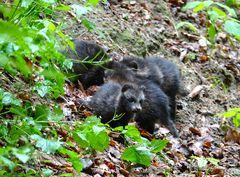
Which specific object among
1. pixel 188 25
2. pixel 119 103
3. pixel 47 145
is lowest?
pixel 188 25

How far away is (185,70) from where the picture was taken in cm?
1059

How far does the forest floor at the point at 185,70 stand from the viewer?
7.23 meters

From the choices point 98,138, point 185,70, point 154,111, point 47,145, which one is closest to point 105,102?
point 154,111

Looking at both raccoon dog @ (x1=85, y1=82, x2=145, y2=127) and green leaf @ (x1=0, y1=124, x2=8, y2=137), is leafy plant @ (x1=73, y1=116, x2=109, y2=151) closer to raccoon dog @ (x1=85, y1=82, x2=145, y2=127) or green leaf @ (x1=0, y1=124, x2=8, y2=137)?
green leaf @ (x1=0, y1=124, x2=8, y2=137)

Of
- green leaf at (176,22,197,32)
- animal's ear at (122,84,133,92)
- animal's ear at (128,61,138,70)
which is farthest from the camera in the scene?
green leaf at (176,22,197,32)

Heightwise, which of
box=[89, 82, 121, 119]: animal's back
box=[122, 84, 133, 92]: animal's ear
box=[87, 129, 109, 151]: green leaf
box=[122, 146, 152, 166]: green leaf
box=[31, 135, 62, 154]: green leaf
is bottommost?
box=[89, 82, 121, 119]: animal's back

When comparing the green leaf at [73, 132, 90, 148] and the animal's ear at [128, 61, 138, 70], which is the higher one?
the green leaf at [73, 132, 90, 148]

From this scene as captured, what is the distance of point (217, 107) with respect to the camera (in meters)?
9.95

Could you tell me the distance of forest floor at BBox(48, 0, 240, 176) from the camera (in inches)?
285

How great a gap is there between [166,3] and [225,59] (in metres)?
1.98

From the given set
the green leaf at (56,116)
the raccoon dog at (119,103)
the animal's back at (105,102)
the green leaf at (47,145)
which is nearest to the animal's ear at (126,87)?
the raccoon dog at (119,103)

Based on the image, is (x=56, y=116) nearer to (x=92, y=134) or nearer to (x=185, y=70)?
(x=92, y=134)

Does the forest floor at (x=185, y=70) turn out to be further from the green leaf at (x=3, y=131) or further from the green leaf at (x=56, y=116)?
the green leaf at (x=3, y=131)

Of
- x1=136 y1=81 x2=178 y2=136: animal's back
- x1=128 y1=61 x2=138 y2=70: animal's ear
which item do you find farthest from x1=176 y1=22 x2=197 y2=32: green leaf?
x1=136 y1=81 x2=178 y2=136: animal's back
